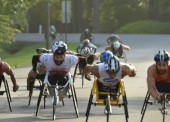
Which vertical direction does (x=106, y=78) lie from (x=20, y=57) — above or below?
above

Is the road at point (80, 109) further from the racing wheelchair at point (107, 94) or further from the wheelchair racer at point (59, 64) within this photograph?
the racing wheelchair at point (107, 94)

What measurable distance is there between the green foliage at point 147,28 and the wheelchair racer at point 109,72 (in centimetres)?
5842

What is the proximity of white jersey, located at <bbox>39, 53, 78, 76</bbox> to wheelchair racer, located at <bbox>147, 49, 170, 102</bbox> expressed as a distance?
2270 mm

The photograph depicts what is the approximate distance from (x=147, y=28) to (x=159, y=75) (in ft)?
197

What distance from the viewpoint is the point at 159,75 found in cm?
1207

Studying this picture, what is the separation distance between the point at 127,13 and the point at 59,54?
66.8 metres

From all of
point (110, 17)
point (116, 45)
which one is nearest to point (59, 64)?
point (116, 45)

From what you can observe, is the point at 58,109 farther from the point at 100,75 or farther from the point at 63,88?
the point at 100,75

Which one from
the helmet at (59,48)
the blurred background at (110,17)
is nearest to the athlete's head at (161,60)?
the helmet at (59,48)

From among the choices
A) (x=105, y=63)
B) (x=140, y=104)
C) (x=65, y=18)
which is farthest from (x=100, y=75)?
(x=65, y=18)

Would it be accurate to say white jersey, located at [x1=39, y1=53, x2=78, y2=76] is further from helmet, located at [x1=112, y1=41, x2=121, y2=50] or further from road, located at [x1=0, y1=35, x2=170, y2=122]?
helmet, located at [x1=112, y1=41, x2=121, y2=50]

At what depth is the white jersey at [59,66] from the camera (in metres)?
13.9

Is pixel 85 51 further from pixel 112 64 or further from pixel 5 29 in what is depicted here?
pixel 5 29

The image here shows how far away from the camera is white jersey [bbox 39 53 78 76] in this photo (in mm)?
13945
